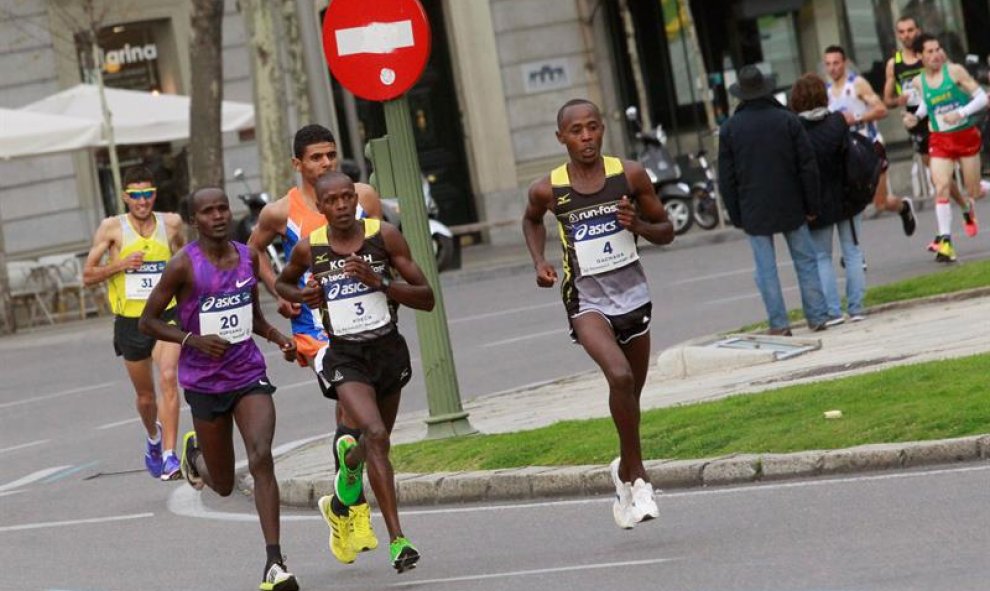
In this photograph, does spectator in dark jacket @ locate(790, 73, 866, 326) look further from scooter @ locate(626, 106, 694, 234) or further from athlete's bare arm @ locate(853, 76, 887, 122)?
scooter @ locate(626, 106, 694, 234)

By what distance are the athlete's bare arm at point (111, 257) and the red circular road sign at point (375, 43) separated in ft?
6.84

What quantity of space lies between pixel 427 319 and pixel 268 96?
18.7 m

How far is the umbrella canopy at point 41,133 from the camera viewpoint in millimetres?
31000

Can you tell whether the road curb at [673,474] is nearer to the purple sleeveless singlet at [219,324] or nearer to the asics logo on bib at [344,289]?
the purple sleeveless singlet at [219,324]

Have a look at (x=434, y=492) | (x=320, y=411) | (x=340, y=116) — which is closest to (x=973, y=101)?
(x=320, y=411)

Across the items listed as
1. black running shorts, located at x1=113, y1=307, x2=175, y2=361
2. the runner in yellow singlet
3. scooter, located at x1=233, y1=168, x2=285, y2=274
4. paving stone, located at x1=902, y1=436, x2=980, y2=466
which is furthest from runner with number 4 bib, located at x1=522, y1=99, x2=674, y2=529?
scooter, located at x1=233, y1=168, x2=285, y2=274

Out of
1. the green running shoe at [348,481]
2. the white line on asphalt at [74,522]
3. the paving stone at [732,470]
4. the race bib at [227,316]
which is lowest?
the paving stone at [732,470]

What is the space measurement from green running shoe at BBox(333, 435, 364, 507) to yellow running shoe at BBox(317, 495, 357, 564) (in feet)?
0.25

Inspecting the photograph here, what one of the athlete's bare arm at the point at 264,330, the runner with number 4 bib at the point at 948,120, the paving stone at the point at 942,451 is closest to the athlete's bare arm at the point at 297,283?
the athlete's bare arm at the point at 264,330

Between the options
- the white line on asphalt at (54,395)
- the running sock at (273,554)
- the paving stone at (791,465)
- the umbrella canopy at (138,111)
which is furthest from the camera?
the umbrella canopy at (138,111)

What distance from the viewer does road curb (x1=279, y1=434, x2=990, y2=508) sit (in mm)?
10695

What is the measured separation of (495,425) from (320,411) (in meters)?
3.32

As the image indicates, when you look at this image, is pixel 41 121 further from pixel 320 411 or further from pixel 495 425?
pixel 495 425

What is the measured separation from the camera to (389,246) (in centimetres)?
1025
